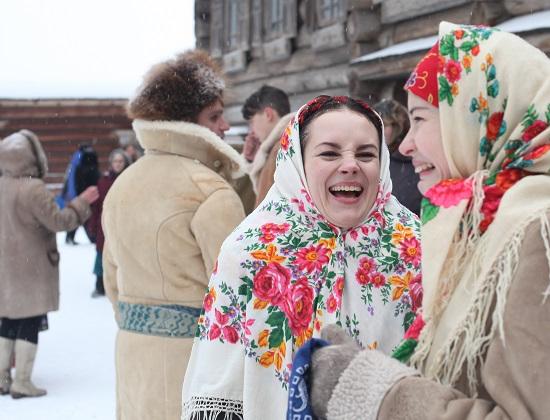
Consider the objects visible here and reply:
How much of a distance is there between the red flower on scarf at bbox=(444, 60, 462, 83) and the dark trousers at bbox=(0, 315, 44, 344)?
Result: 4788mm

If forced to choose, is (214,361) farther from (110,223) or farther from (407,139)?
(110,223)

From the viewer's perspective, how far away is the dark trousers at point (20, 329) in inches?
226

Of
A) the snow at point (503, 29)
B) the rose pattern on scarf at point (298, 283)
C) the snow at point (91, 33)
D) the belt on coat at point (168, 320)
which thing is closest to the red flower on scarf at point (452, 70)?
the rose pattern on scarf at point (298, 283)

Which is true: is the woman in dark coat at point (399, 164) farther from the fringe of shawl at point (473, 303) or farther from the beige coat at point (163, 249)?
the fringe of shawl at point (473, 303)

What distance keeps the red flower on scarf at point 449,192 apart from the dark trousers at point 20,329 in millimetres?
4699

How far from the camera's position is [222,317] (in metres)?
2.07

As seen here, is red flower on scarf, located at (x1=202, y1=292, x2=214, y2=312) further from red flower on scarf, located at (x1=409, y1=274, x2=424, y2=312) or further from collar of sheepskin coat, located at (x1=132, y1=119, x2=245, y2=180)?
collar of sheepskin coat, located at (x1=132, y1=119, x2=245, y2=180)

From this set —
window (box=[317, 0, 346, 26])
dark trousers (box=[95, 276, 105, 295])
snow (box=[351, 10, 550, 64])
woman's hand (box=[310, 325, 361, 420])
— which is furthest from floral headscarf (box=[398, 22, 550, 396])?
dark trousers (box=[95, 276, 105, 295])

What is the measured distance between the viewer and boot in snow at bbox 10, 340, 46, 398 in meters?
5.73

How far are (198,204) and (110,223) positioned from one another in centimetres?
39

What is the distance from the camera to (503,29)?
5.13 m

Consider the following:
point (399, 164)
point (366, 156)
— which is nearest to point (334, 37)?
point (399, 164)

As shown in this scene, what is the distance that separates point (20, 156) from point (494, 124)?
187 inches

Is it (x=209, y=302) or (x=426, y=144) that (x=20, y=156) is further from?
(x=426, y=144)
